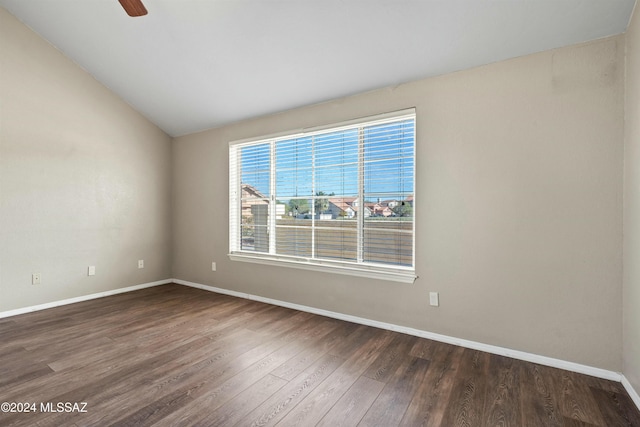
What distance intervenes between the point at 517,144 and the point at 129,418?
326 cm

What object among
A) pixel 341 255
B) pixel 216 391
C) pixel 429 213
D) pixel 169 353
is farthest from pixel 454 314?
pixel 169 353

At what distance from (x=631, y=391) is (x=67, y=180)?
5733 mm

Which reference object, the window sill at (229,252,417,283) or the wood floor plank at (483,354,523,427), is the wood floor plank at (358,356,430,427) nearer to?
the wood floor plank at (483,354,523,427)

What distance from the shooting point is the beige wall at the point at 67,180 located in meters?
3.39

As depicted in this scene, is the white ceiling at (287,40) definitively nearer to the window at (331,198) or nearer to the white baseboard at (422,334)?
A: the window at (331,198)

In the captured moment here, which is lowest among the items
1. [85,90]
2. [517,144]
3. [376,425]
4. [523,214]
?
[376,425]

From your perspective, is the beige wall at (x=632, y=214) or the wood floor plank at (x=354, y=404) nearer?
the wood floor plank at (x=354, y=404)

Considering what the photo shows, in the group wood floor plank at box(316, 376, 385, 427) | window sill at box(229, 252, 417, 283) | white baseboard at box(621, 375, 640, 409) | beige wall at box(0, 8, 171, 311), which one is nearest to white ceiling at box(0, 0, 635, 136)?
beige wall at box(0, 8, 171, 311)

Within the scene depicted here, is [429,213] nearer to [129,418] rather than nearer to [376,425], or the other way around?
[376,425]

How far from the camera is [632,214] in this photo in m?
1.95

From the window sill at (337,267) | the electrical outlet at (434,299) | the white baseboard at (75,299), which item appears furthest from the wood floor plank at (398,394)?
the white baseboard at (75,299)

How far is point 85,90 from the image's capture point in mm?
3980

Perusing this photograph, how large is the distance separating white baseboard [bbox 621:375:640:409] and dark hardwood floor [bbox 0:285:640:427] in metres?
0.04

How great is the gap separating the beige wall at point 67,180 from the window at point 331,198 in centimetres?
153
